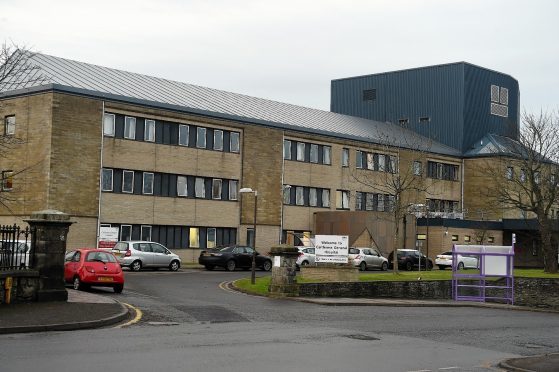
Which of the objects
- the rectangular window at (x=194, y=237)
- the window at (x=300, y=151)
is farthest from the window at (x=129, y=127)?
the window at (x=300, y=151)

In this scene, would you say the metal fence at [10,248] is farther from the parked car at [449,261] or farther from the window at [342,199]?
the window at [342,199]

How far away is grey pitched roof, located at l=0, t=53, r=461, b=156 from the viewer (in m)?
45.0

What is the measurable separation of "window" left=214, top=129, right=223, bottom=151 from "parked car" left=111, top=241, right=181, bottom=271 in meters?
11.9

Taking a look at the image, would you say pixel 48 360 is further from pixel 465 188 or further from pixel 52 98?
pixel 465 188

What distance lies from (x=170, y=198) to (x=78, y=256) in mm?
21210

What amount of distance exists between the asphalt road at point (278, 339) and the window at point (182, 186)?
22.5 metres

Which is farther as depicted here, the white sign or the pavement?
the white sign

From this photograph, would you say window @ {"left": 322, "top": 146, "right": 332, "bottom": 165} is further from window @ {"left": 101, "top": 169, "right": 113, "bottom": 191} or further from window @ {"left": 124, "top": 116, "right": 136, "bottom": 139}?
window @ {"left": 101, "top": 169, "right": 113, "bottom": 191}

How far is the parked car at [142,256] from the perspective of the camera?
38875 millimetres

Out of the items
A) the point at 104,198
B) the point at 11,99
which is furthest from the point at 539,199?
the point at 11,99

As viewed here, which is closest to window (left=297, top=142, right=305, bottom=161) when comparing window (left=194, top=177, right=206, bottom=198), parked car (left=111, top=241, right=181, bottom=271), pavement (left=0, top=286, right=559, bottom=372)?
window (left=194, top=177, right=206, bottom=198)

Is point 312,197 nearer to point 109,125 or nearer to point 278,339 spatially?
point 109,125

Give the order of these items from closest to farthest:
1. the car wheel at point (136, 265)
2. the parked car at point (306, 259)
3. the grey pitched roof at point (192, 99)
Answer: the car wheel at point (136, 265) < the grey pitched roof at point (192, 99) < the parked car at point (306, 259)

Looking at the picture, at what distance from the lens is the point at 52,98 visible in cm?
4216
